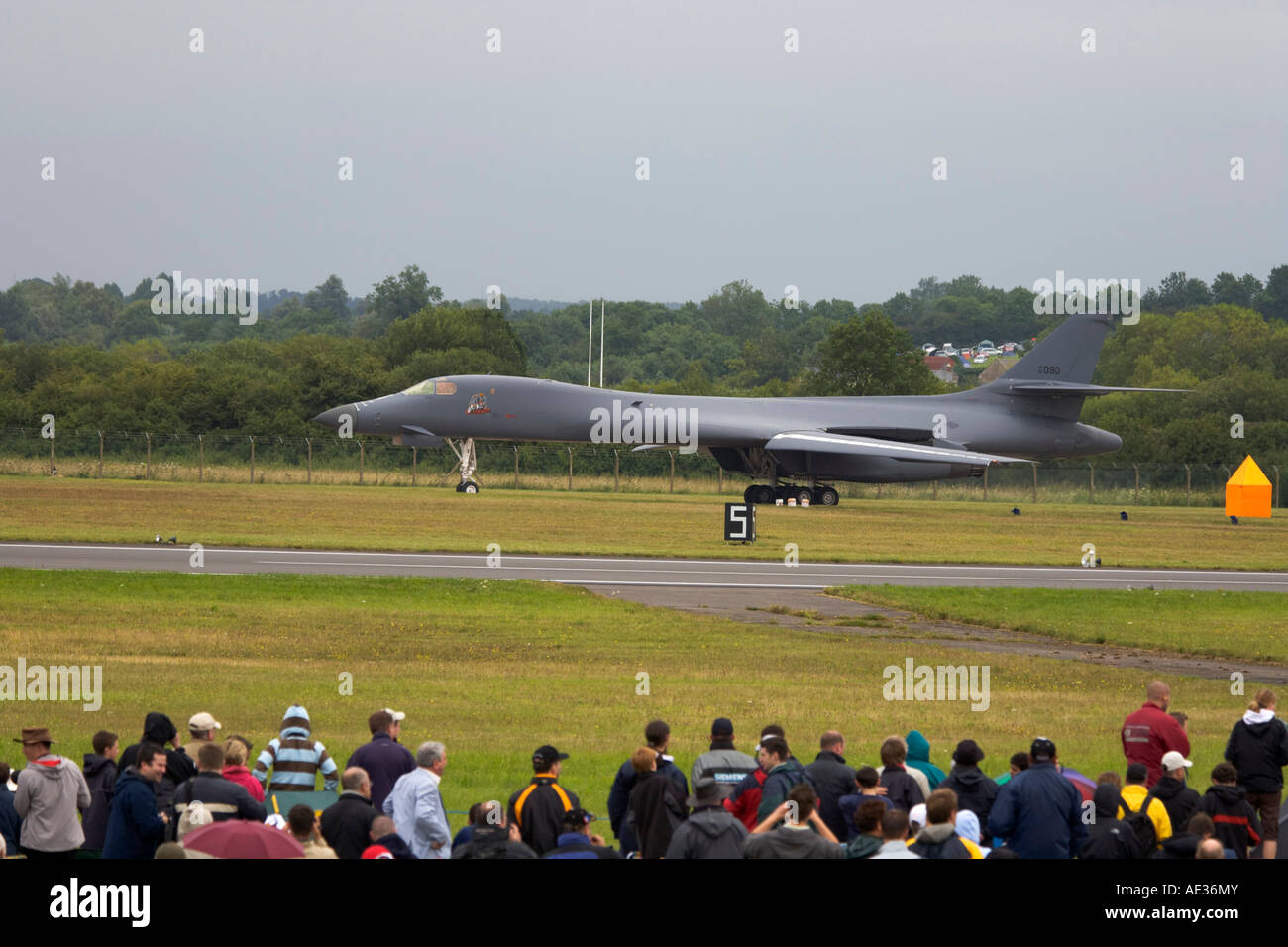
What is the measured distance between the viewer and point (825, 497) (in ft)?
163

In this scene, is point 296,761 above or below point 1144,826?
above

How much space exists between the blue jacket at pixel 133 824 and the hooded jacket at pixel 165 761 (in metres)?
0.14

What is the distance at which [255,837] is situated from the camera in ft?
22.5

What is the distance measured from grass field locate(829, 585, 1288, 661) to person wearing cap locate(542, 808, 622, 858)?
51.9ft

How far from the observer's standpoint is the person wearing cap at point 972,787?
31.0ft

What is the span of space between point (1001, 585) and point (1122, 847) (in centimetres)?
2119

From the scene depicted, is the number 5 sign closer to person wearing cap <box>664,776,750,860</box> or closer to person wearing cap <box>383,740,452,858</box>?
person wearing cap <box>383,740,452,858</box>

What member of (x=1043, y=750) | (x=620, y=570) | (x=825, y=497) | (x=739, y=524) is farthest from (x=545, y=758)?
(x=825, y=497)

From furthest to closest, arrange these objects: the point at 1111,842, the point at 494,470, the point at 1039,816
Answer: the point at 494,470 < the point at 1039,816 < the point at 1111,842

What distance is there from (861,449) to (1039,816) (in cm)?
3866

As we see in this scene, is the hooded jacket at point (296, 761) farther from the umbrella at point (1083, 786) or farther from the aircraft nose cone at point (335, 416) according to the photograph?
the aircraft nose cone at point (335, 416)

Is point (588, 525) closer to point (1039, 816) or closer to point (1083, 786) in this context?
point (1083, 786)
